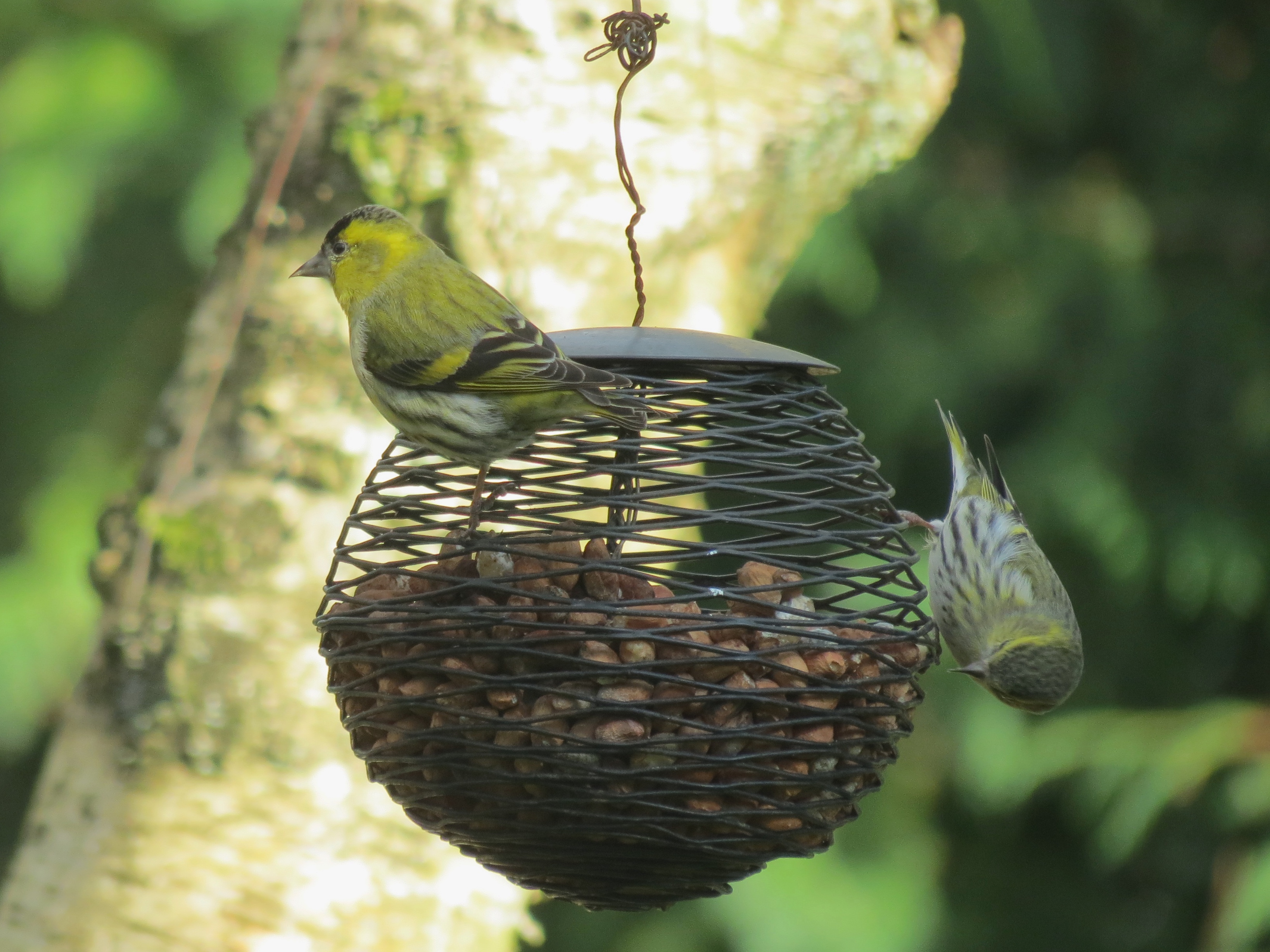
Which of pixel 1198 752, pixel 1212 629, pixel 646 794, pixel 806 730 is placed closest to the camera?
pixel 646 794

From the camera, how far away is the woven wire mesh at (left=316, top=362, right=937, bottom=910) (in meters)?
1.79

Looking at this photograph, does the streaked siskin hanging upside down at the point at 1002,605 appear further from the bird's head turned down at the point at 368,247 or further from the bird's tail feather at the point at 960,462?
the bird's head turned down at the point at 368,247

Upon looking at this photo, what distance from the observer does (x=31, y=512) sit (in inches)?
238

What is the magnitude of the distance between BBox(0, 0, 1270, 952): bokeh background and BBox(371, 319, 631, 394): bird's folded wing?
3782 mm

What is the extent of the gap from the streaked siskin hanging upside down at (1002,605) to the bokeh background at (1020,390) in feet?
6.46

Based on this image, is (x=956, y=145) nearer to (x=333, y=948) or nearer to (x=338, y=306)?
(x=338, y=306)

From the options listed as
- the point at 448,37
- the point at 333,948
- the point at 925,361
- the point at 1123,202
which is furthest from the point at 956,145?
the point at 333,948

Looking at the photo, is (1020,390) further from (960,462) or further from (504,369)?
(504,369)

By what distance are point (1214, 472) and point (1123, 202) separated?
4.05ft

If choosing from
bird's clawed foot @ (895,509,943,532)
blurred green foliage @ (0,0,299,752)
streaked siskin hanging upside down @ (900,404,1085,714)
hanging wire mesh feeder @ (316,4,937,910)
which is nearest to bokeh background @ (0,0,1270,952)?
blurred green foliage @ (0,0,299,752)

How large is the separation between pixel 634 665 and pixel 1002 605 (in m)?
2.00

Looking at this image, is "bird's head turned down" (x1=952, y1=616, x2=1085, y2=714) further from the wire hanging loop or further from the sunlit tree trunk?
the wire hanging loop

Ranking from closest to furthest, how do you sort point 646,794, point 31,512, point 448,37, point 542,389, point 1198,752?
point 646,794
point 542,389
point 448,37
point 1198,752
point 31,512

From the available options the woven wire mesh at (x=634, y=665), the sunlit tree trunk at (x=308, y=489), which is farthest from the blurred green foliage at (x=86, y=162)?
the woven wire mesh at (x=634, y=665)
